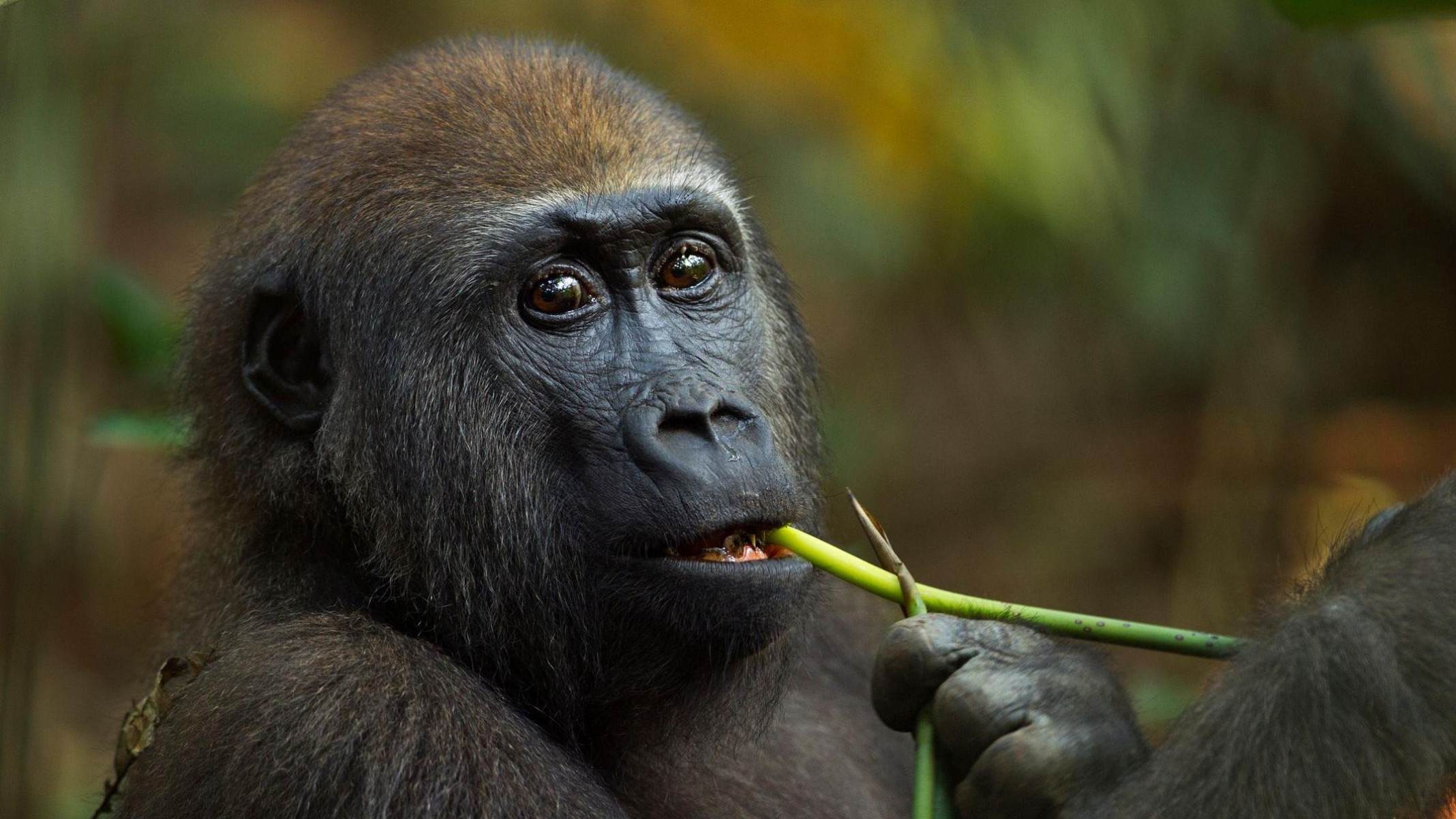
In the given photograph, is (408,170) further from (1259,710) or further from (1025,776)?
(1259,710)

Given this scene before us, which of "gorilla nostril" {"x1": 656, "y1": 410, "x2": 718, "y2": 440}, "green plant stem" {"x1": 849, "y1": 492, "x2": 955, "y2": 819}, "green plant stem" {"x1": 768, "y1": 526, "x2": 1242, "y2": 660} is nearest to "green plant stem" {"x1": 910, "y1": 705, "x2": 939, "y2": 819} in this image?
"green plant stem" {"x1": 849, "y1": 492, "x2": 955, "y2": 819}

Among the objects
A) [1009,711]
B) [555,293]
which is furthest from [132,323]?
[1009,711]

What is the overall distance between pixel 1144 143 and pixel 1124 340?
1493mm

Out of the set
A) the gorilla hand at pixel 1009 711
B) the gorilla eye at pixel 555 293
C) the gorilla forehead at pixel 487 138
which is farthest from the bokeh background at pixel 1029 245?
the gorilla hand at pixel 1009 711

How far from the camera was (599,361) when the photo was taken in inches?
115

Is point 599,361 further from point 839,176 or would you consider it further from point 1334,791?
point 839,176

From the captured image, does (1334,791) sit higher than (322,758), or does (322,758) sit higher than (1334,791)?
(1334,791)

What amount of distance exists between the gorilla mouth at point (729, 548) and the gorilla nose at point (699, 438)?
0.13 m

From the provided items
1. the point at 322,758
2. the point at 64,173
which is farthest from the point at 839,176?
the point at 322,758

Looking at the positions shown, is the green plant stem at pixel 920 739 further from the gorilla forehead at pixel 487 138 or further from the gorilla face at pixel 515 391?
the gorilla forehead at pixel 487 138

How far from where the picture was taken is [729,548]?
2.79m

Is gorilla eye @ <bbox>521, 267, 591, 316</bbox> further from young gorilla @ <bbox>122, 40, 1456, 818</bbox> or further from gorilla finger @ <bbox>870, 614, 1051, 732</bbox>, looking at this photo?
gorilla finger @ <bbox>870, 614, 1051, 732</bbox>

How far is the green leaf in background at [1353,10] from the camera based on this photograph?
258 centimetres

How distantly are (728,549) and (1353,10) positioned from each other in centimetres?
152
